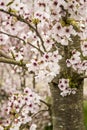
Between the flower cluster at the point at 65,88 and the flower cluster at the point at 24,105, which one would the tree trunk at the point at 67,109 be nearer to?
the flower cluster at the point at 65,88

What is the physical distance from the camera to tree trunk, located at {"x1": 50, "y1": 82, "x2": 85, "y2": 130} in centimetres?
405

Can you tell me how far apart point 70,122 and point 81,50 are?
2.34 ft

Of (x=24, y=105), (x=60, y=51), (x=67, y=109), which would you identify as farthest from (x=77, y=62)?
(x=24, y=105)

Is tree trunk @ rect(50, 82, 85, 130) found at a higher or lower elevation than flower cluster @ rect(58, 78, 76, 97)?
lower

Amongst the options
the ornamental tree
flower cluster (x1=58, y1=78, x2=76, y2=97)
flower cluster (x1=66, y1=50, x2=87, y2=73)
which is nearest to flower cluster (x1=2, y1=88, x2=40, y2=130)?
the ornamental tree

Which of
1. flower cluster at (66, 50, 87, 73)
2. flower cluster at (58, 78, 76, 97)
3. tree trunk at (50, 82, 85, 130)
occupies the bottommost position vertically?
tree trunk at (50, 82, 85, 130)

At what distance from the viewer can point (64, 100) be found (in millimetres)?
4051

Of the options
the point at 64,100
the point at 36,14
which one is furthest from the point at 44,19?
the point at 64,100

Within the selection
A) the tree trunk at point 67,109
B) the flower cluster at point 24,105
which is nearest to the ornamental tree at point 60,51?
the tree trunk at point 67,109

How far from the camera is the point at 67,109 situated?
4059 millimetres

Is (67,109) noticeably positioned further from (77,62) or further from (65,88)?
(77,62)

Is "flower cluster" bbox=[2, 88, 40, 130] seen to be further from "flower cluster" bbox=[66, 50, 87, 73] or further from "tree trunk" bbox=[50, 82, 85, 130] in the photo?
"flower cluster" bbox=[66, 50, 87, 73]

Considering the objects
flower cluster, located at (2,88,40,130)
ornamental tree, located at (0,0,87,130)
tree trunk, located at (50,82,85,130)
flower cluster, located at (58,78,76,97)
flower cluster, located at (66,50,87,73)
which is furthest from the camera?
flower cluster, located at (2,88,40,130)

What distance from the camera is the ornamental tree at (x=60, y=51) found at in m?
3.33
